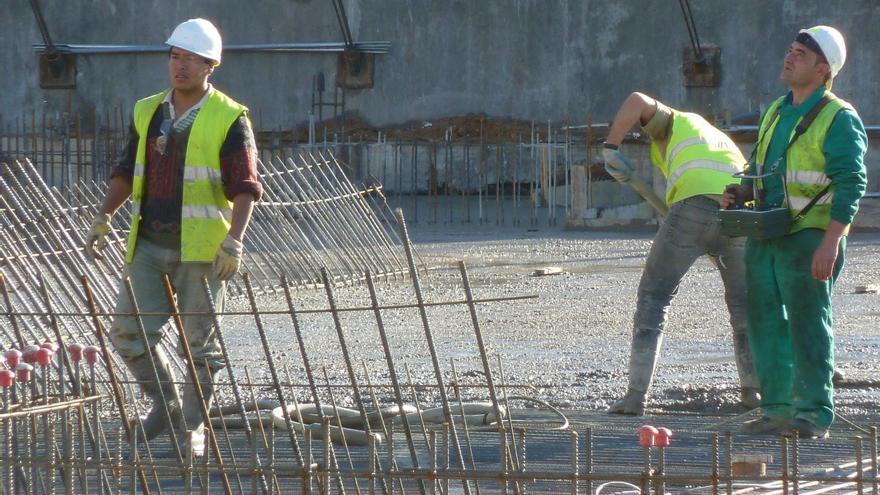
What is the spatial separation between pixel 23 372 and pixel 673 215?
359cm

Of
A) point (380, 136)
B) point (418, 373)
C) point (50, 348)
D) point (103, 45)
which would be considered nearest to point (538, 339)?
point (418, 373)

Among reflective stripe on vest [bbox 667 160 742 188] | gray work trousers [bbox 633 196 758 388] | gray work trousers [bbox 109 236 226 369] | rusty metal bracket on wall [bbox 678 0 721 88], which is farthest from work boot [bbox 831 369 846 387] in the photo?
rusty metal bracket on wall [bbox 678 0 721 88]

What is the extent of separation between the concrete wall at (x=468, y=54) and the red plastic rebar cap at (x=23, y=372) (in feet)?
64.6

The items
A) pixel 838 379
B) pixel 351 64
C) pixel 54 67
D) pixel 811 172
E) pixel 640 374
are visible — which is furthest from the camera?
→ pixel 54 67

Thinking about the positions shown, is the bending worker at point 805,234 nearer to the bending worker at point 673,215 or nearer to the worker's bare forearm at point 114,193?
the bending worker at point 673,215

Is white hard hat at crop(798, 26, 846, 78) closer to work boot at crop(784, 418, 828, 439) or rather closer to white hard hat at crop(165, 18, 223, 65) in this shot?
work boot at crop(784, 418, 828, 439)

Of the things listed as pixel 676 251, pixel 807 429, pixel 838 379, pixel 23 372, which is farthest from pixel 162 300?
pixel 838 379

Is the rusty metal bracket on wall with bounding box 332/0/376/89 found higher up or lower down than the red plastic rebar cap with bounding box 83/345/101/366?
higher up

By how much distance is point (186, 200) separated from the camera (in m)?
6.34

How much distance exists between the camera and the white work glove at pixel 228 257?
6051 mm

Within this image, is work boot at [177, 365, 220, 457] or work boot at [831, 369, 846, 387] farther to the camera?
work boot at [831, 369, 846, 387]

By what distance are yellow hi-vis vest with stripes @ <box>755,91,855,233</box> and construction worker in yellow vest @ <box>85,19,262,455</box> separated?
2221 mm

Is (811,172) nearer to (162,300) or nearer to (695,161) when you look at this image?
(695,161)

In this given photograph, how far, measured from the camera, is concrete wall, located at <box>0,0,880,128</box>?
2411 centimetres
